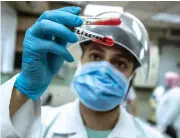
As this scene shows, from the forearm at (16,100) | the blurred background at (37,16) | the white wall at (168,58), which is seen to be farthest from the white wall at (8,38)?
the white wall at (168,58)

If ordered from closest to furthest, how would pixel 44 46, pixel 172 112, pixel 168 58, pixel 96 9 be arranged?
1. pixel 44 46
2. pixel 96 9
3. pixel 172 112
4. pixel 168 58

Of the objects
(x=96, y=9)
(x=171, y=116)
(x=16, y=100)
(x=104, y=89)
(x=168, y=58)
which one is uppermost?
(x=96, y=9)

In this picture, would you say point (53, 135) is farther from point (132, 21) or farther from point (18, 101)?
point (132, 21)

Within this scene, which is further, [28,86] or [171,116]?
[171,116]

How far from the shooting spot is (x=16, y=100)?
674mm

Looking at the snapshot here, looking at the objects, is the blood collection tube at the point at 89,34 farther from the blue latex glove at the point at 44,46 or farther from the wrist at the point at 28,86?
the wrist at the point at 28,86

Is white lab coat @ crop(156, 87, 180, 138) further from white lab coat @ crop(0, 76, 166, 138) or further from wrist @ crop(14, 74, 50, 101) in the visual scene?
wrist @ crop(14, 74, 50, 101)

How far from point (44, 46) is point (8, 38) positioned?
50 centimetres

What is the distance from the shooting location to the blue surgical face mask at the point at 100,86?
958 mm

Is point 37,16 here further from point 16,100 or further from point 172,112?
point 172,112

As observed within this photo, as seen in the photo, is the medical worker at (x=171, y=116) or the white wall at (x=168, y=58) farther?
the white wall at (x=168, y=58)

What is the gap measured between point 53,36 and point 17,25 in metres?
0.51

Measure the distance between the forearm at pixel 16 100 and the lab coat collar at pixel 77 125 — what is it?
1.07 ft

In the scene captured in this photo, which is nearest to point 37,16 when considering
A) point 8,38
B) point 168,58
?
point 8,38
